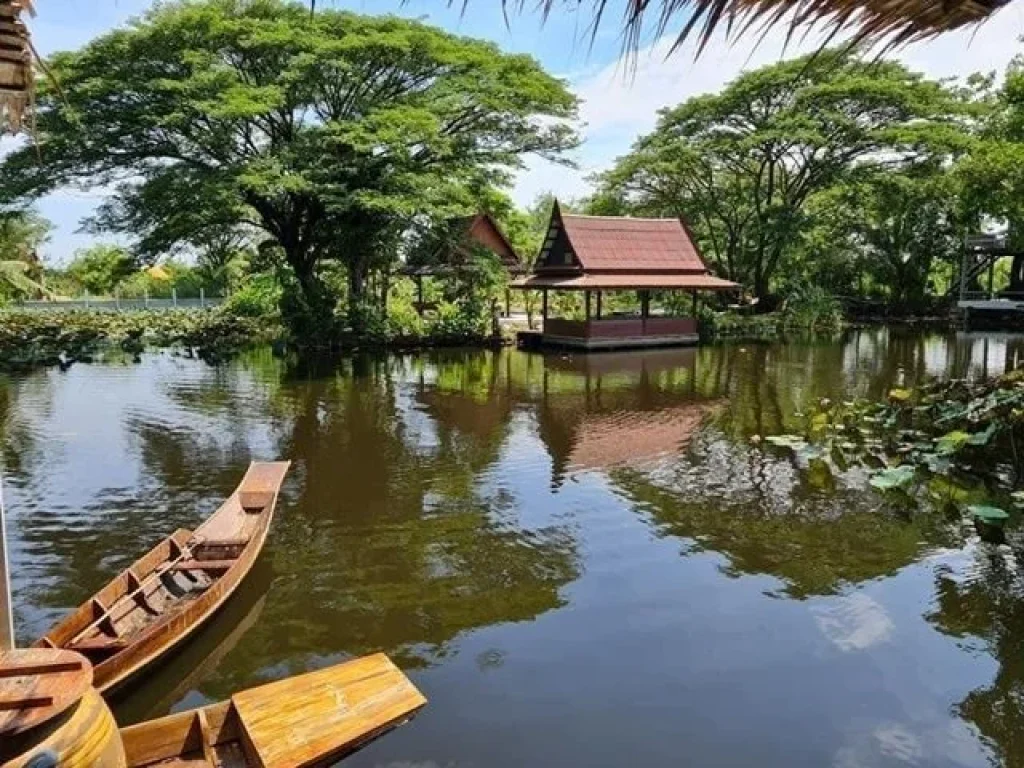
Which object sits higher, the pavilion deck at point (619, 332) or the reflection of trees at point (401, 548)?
the pavilion deck at point (619, 332)

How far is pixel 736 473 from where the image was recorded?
974 centimetres

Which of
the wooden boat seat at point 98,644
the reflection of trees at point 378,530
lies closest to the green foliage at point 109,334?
the reflection of trees at point 378,530

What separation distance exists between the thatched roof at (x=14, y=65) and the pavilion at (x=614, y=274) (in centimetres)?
1965

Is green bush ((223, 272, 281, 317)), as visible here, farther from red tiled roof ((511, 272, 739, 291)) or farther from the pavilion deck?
the pavilion deck

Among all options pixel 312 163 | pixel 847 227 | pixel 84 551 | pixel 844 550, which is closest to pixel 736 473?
pixel 844 550

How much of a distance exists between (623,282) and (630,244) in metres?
2.03

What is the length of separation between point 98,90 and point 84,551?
15937 mm

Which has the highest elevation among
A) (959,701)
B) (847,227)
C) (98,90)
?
(98,90)

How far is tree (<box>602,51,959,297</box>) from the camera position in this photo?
27094mm

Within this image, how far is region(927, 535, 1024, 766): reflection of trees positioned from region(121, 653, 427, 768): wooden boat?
321cm

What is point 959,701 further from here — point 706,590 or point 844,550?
point 844,550

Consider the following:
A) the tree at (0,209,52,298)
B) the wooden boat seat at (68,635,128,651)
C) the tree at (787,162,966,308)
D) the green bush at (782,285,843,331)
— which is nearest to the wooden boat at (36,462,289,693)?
the wooden boat seat at (68,635,128,651)

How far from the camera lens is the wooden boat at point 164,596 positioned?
4559 mm

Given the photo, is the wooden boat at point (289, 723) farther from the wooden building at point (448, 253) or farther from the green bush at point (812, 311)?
the green bush at point (812, 311)
